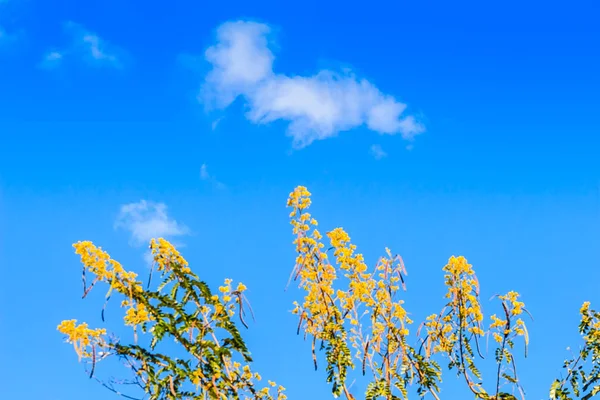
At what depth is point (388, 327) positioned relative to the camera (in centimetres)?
590

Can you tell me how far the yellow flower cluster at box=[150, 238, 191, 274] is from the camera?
5.28 meters

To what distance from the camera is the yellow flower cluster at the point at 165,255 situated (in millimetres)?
5281

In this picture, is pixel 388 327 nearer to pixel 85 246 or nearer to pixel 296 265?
pixel 296 265

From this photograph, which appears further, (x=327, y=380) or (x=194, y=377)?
(x=327, y=380)

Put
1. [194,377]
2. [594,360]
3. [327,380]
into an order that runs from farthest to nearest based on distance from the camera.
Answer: [594,360] < [327,380] < [194,377]

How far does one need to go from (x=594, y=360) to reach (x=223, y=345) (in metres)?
3.89

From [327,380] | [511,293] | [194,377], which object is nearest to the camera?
[194,377]

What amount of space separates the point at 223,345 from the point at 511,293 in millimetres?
2767

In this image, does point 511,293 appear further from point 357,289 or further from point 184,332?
point 184,332

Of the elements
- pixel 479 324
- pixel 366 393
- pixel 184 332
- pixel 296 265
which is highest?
pixel 296 265

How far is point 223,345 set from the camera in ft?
17.8

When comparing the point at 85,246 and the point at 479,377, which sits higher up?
the point at 85,246

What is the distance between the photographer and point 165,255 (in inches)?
208

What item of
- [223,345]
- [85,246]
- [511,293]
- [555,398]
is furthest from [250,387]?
[555,398]
